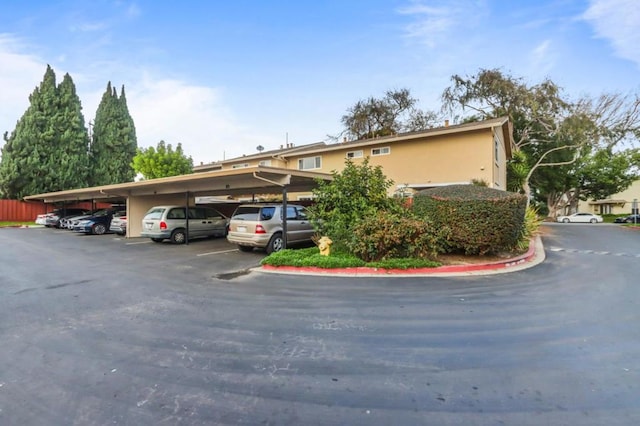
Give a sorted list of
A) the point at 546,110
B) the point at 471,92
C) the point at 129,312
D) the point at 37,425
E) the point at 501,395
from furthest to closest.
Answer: the point at 471,92, the point at 546,110, the point at 129,312, the point at 501,395, the point at 37,425

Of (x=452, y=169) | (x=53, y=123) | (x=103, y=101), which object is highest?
(x=103, y=101)

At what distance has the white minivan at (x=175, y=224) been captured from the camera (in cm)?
1465

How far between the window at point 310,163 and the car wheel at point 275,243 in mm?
11696

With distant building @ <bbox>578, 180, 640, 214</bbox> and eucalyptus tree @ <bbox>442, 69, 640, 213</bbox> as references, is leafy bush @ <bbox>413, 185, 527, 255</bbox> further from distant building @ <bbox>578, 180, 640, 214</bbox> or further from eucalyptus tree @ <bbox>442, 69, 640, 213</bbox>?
distant building @ <bbox>578, 180, 640, 214</bbox>

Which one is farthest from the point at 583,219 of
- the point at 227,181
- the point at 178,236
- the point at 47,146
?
the point at 47,146

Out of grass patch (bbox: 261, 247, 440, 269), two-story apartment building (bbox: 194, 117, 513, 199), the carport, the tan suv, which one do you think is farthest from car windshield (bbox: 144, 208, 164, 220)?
two-story apartment building (bbox: 194, 117, 513, 199)

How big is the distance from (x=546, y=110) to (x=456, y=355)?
30.8 m

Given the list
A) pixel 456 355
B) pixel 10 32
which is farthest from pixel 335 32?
pixel 456 355

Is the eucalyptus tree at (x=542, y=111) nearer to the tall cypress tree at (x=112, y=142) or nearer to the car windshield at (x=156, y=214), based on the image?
the car windshield at (x=156, y=214)

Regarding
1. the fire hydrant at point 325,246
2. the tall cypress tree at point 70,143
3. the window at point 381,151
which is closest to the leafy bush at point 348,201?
the fire hydrant at point 325,246

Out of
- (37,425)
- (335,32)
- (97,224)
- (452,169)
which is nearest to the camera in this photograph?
(37,425)

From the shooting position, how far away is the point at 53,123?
32.8 m

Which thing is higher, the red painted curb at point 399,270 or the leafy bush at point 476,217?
the leafy bush at point 476,217

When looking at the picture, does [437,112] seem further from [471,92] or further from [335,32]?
[335,32]
